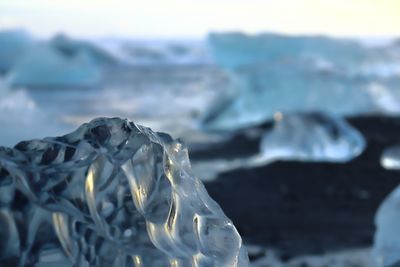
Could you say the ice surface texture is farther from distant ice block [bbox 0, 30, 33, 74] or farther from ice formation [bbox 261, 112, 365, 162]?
distant ice block [bbox 0, 30, 33, 74]

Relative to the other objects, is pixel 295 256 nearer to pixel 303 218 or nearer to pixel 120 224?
pixel 303 218

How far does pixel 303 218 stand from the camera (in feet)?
14.3

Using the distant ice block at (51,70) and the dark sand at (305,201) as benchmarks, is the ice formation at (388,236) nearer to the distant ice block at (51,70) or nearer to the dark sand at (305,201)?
the dark sand at (305,201)

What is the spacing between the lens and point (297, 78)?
31.2 feet

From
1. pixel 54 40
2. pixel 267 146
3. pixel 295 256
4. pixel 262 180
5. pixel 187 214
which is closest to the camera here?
pixel 187 214

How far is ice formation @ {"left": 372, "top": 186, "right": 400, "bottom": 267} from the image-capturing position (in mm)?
2568

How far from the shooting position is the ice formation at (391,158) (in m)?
6.02

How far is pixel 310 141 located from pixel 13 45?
9893 millimetres

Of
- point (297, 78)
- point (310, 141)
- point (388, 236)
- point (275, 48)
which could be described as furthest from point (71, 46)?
point (388, 236)

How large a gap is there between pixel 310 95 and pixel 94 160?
8.44 m

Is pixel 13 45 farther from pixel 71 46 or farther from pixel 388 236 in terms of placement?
pixel 388 236

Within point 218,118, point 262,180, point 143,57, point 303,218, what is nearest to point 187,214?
point 303,218

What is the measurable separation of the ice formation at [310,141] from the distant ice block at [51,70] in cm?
807

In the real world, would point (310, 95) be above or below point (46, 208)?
below
